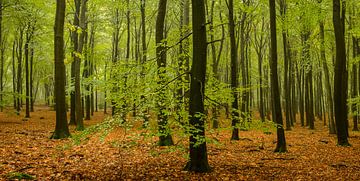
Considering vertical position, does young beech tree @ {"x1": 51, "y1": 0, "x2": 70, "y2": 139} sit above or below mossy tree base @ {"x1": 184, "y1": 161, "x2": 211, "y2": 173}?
above

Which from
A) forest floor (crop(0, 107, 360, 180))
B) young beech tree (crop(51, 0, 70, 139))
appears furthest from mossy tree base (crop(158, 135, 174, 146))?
young beech tree (crop(51, 0, 70, 139))

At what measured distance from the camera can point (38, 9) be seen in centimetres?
2289

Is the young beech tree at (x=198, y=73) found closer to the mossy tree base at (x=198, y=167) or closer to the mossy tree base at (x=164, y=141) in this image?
the mossy tree base at (x=198, y=167)

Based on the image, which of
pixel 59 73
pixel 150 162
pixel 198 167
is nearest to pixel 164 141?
pixel 150 162

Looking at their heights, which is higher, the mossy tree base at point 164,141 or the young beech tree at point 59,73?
the young beech tree at point 59,73

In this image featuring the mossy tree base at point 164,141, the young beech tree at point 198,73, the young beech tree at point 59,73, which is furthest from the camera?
the young beech tree at point 59,73

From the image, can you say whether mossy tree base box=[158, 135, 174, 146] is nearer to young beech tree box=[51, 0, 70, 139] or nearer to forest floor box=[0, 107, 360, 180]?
forest floor box=[0, 107, 360, 180]

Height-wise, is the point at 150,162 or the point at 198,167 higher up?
the point at 198,167

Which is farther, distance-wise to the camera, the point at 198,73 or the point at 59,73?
the point at 59,73

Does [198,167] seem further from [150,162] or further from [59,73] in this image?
[59,73]

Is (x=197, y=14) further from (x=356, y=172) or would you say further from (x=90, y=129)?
(x=356, y=172)

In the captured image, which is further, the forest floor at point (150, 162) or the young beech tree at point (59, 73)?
the young beech tree at point (59, 73)

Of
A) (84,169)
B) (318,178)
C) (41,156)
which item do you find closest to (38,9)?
(41,156)

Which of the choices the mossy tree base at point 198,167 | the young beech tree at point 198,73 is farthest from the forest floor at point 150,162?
the young beech tree at point 198,73
